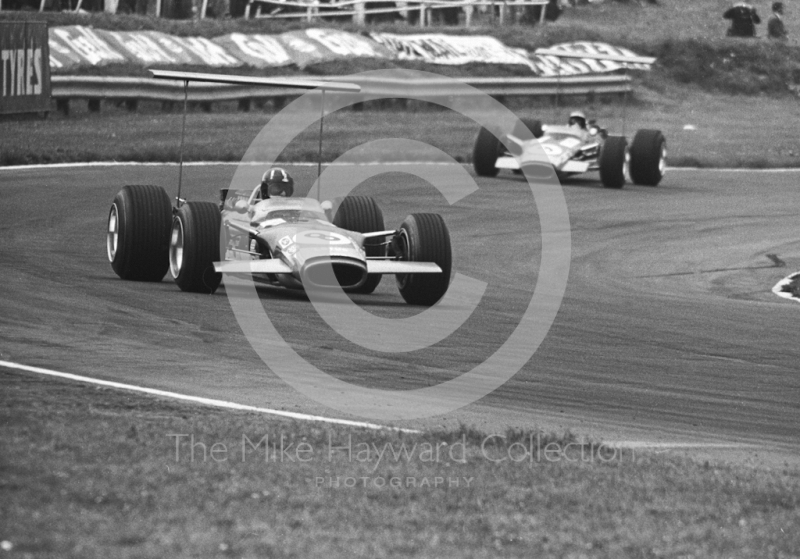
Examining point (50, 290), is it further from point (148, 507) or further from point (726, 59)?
point (726, 59)

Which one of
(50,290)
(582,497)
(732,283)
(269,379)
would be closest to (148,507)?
(582,497)

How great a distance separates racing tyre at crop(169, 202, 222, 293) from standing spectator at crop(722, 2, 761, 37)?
106 feet

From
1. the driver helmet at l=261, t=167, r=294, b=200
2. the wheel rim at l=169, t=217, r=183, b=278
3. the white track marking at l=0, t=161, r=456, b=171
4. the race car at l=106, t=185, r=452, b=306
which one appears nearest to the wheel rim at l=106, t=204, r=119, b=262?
the race car at l=106, t=185, r=452, b=306

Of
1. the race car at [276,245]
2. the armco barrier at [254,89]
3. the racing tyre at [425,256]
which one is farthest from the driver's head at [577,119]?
the racing tyre at [425,256]

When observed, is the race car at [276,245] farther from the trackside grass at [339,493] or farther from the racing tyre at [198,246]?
the trackside grass at [339,493]

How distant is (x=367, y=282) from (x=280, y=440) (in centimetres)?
529

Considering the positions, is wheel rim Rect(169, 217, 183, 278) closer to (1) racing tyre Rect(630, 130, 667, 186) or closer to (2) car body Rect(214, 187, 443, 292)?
(2) car body Rect(214, 187, 443, 292)

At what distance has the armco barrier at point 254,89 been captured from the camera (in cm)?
2347

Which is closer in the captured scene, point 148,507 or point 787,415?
point 148,507

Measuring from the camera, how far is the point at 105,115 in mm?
24625

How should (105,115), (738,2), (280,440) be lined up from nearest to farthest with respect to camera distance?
(280,440), (105,115), (738,2)

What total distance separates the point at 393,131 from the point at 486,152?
15.6 ft

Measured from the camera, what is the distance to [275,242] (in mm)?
11336

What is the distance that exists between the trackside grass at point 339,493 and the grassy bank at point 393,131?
13.7 metres
